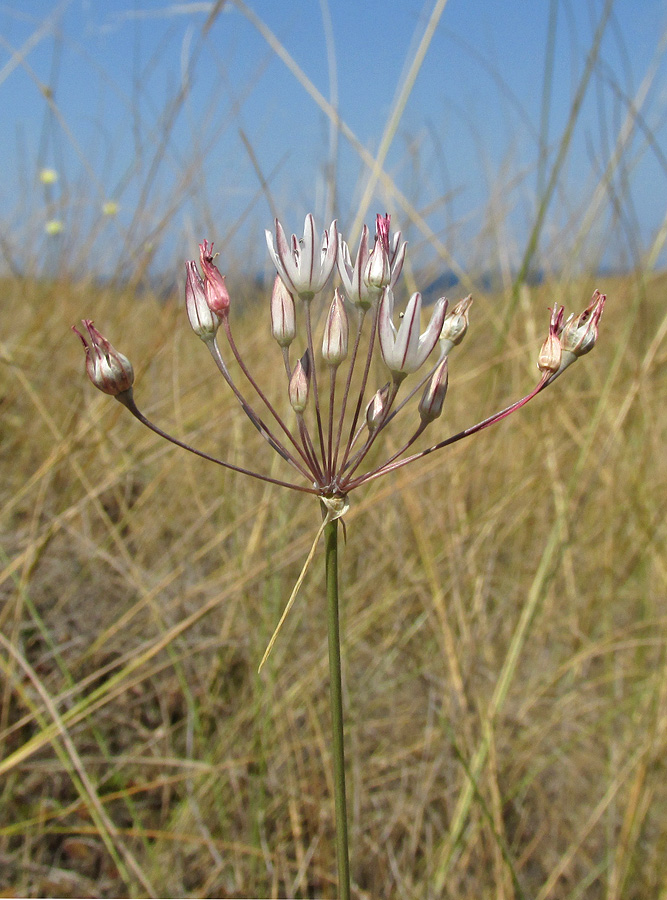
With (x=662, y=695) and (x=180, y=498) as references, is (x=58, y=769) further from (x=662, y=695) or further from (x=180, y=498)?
(x=662, y=695)

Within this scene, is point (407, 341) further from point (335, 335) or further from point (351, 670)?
point (351, 670)

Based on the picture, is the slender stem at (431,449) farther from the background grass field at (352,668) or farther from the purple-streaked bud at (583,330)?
the background grass field at (352,668)

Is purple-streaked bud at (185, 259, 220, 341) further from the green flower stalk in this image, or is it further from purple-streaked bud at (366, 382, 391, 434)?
purple-streaked bud at (366, 382, 391, 434)

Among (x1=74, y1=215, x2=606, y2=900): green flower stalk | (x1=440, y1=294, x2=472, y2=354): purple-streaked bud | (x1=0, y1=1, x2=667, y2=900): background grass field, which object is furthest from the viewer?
(x1=0, y1=1, x2=667, y2=900): background grass field

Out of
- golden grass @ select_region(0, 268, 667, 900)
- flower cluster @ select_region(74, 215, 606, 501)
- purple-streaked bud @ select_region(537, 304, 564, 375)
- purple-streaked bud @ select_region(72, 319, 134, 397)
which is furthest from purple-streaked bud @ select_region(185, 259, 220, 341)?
golden grass @ select_region(0, 268, 667, 900)

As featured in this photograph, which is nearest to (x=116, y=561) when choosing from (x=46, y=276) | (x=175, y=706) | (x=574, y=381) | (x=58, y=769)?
(x=175, y=706)

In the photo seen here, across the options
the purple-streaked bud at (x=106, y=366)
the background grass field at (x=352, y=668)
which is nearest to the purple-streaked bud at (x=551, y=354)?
the purple-streaked bud at (x=106, y=366)
